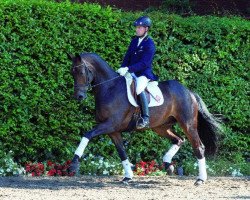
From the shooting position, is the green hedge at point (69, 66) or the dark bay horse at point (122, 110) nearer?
the dark bay horse at point (122, 110)

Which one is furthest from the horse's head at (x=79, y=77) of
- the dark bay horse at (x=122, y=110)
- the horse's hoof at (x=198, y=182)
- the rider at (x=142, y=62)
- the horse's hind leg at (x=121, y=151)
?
the horse's hoof at (x=198, y=182)

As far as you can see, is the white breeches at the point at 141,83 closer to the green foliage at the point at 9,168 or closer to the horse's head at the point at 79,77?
the horse's head at the point at 79,77

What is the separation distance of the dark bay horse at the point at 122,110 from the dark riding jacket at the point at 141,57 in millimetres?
291

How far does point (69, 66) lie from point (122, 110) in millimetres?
2160

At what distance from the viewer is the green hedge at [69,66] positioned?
13000 millimetres

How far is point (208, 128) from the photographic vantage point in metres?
13.1

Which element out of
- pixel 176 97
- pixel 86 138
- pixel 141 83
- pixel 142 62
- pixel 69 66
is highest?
pixel 142 62

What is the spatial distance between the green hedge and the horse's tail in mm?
1239

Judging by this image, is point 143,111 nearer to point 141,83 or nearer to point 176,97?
point 141,83

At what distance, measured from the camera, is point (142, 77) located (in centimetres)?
1185

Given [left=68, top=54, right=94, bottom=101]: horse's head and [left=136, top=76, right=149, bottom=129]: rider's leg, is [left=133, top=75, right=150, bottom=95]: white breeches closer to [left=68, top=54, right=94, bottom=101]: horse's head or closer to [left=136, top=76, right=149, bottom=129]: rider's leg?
[left=136, top=76, right=149, bottom=129]: rider's leg

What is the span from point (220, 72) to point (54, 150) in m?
3.74

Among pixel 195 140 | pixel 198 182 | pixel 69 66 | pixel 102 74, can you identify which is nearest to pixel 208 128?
pixel 195 140

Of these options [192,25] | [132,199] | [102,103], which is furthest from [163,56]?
[132,199]
